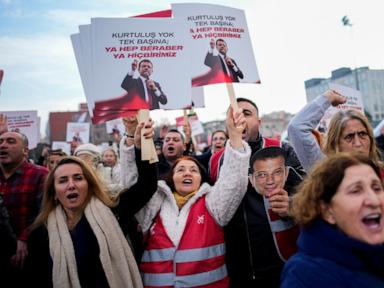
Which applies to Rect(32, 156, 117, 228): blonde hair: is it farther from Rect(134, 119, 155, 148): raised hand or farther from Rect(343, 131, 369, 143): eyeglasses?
Rect(343, 131, 369, 143): eyeglasses

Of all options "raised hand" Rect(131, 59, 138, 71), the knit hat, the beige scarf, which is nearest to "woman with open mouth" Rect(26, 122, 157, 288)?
the beige scarf

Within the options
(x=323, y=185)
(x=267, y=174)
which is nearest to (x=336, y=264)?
(x=323, y=185)

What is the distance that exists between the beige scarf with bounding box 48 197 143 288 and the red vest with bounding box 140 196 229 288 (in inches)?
5.3

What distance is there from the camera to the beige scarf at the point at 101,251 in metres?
2.49

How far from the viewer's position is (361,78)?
65.6 m

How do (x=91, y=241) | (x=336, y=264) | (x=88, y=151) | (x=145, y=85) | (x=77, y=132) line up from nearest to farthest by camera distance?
(x=336, y=264), (x=91, y=241), (x=145, y=85), (x=88, y=151), (x=77, y=132)

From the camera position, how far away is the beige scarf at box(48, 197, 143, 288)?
2494 mm

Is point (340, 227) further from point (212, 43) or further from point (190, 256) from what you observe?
point (212, 43)

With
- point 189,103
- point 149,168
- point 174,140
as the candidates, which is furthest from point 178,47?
point 174,140

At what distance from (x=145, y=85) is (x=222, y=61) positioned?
0.66 m

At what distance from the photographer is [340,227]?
1667mm

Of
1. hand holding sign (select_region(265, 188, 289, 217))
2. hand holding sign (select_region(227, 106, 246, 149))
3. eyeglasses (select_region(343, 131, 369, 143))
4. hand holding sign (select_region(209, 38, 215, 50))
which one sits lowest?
hand holding sign (select_region(265, 188, 289, 217))

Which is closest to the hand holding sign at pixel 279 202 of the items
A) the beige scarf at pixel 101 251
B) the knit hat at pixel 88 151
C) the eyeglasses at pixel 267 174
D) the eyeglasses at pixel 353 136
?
the eyeglasses at pixel 267 174

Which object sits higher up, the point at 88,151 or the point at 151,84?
the point at 151,84
